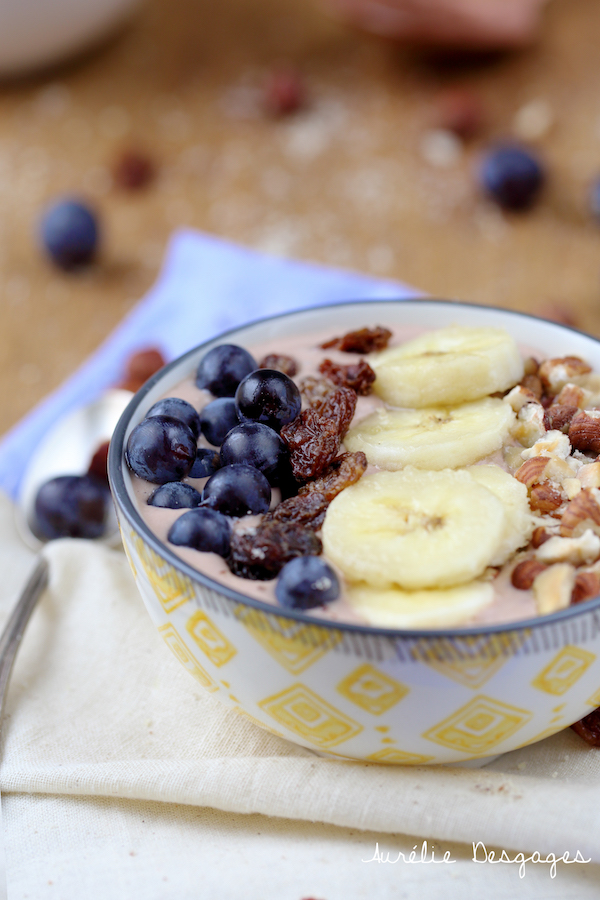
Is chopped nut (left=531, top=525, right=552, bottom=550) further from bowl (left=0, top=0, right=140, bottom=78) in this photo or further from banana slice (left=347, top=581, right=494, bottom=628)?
bowl (left=0, top=0, right=140, bottom=78)

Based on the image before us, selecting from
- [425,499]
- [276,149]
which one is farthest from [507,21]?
[425,499]

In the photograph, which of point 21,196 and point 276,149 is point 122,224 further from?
point 276,149

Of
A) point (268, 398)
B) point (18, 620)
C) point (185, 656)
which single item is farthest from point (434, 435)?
point (18, 620)

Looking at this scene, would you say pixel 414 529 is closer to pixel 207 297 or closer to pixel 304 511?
pixel 304 511

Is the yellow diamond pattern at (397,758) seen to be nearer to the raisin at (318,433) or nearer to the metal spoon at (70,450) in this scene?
the raisin at (318,433)

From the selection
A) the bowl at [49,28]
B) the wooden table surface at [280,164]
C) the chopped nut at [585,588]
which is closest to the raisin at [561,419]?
the chopped nut at [585,588]

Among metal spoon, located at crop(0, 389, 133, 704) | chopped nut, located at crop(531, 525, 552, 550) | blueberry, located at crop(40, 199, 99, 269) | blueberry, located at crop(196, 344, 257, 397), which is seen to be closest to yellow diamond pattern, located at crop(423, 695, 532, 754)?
chopped nut, located at crop(531, 525, 552, 550)
